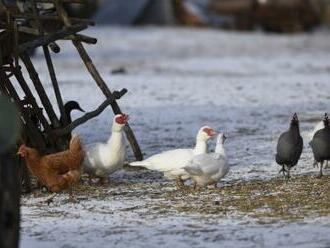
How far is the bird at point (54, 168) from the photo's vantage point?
10.2 m

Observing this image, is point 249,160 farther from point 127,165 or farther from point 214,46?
point 214,46

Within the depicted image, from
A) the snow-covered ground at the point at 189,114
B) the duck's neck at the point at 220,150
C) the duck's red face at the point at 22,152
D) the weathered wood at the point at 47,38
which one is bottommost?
the snow-covered ground at the point at 189,114

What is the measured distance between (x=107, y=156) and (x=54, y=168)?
100cm

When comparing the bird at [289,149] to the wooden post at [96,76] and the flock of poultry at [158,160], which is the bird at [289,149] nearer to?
the flock of poultry at [158,160]

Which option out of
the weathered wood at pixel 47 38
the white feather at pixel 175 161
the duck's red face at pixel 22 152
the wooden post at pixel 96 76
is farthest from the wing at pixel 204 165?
the wooden post at pixel 96 76

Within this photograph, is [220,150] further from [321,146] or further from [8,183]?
[8,183]

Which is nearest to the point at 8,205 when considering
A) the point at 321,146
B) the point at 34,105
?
the point at 34,105

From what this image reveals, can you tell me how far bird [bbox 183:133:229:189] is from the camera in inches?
418

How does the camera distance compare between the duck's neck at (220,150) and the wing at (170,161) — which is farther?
the duck's neck at (220,150)

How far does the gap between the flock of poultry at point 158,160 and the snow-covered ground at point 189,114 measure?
0.23 metres

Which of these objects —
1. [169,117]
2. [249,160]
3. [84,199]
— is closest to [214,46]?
[169,117]

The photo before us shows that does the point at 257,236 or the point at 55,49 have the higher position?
the point at 55,49

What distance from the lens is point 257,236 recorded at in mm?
8453

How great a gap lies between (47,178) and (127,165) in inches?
106
